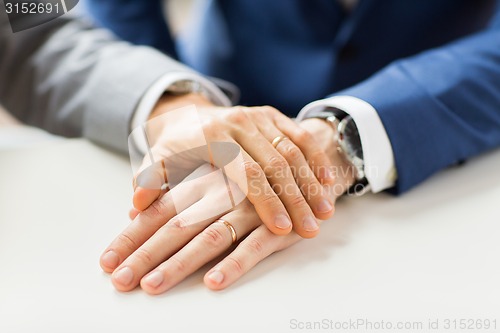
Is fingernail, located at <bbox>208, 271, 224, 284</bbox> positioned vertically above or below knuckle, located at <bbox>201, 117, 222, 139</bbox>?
below

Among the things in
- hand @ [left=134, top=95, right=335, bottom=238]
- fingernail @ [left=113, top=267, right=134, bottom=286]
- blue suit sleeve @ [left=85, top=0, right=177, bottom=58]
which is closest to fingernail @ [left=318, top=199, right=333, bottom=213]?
hand @ [left=134, top=95, right=335, bottom=238]

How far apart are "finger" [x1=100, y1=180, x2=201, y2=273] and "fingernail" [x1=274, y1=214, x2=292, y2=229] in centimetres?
9

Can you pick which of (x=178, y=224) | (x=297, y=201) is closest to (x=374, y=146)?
(x=297, y=201)

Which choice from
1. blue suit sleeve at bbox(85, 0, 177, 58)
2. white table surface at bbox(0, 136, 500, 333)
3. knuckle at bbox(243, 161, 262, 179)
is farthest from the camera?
blue suit sleeve at bbox(85, 0, 177, 58)

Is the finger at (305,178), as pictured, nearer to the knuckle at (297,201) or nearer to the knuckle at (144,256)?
the knuckle at (297,201)

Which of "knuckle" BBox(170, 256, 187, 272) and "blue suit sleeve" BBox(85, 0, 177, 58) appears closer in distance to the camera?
"knuckle" BBox(170, 256, 187, 272)

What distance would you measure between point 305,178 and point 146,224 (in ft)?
0.57

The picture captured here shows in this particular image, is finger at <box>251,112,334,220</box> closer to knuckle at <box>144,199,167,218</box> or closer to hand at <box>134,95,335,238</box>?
hand at <box>134,95,335,238</box>

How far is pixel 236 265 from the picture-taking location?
52 cm

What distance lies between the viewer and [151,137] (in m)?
0.67

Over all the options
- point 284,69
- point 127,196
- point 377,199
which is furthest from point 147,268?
point 284,69

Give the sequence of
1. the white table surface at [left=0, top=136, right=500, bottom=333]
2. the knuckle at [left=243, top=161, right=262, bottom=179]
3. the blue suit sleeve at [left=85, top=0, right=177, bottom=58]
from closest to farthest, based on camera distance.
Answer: the white table surface at [left=0, top=136, right=500, bottom=333]
the knuckle at [left=243, top=161, right=262, bottom=179]
the blue suit sleeve at [left=85, top=0, right=177, bottom=58]

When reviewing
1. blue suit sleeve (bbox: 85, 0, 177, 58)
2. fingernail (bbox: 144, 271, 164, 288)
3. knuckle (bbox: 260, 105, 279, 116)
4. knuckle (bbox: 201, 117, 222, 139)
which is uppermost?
knuckle (bbox: 260, 105, 279, 116)

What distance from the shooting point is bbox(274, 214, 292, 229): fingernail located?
55 centimetres
